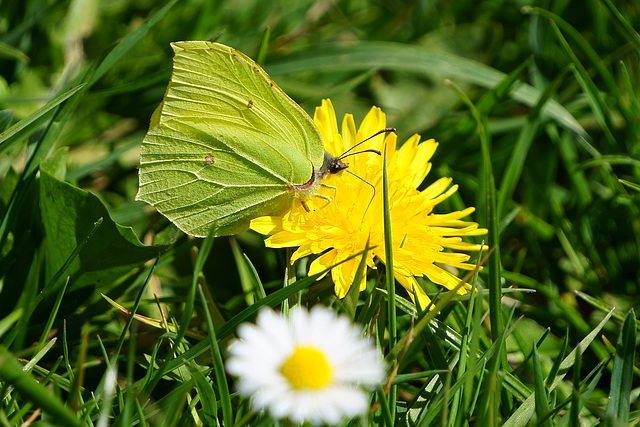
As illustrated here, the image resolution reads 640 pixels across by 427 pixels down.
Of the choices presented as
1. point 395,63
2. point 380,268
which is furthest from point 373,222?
point 395,63

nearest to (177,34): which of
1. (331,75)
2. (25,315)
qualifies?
(331,75)

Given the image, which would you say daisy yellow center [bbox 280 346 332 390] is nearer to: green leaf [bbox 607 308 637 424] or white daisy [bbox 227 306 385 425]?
white daisy [bbox 227 306 385 425]

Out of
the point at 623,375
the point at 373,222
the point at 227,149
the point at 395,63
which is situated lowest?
the point at 623,375

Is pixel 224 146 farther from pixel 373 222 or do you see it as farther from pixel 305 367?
pixel 305 367

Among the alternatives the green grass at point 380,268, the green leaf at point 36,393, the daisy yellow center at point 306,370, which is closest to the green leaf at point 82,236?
the green grass at point 380,268

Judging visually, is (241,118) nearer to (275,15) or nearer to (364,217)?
(364,217)

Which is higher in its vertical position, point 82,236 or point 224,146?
point 224,146

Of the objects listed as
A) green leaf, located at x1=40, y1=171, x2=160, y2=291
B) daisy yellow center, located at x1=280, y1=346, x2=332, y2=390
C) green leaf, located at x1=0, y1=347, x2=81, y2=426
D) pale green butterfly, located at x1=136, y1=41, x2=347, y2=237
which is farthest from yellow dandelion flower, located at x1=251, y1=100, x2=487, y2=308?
green leaf, located at x1=0, y1=347, x2=81, y2=426


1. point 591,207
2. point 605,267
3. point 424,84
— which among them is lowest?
point 605,267
